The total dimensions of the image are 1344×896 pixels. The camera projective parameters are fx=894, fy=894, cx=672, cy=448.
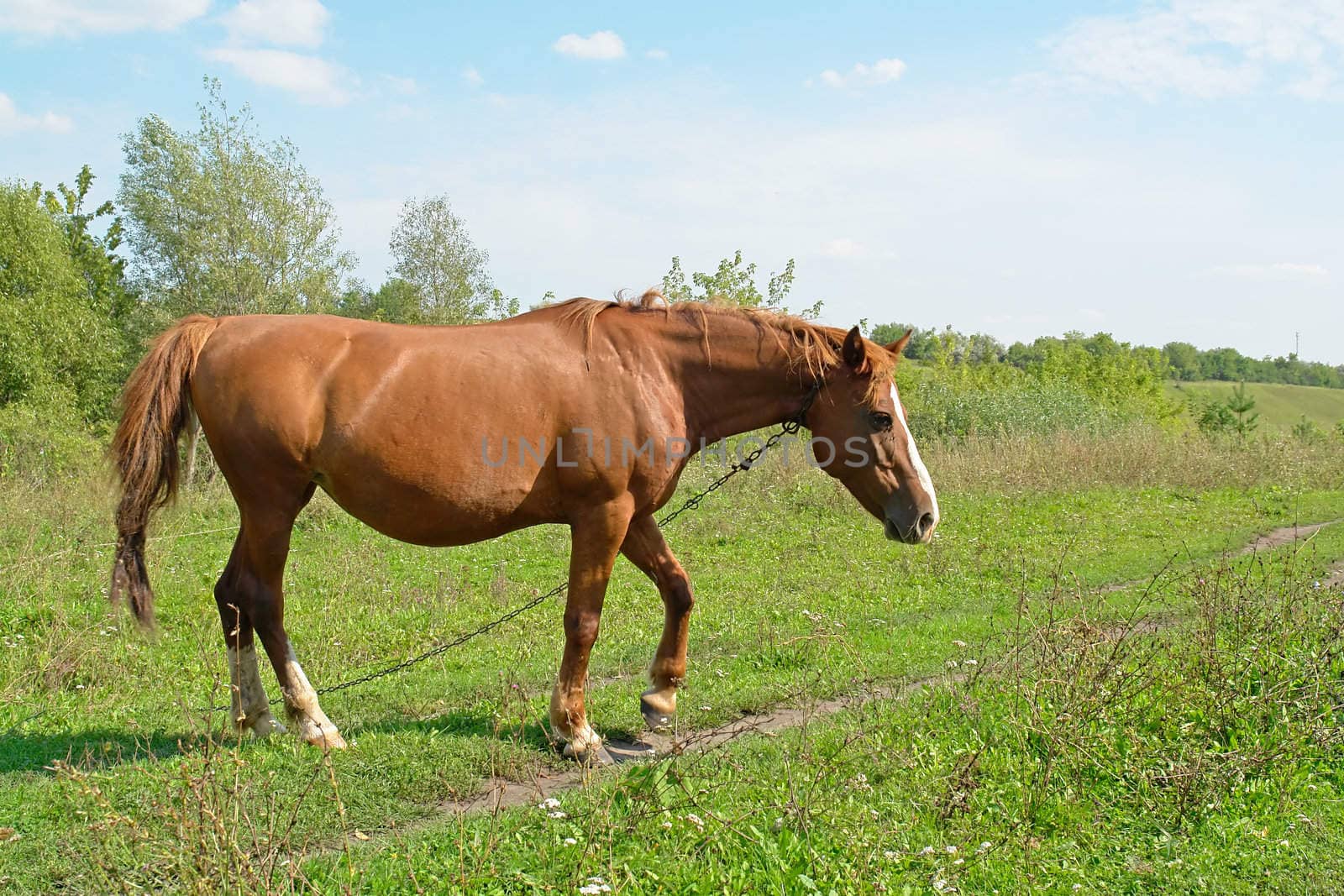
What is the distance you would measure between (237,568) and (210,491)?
8.99m

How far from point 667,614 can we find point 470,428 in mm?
1672

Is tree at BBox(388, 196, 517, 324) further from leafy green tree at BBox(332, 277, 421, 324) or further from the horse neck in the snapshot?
the horse neck

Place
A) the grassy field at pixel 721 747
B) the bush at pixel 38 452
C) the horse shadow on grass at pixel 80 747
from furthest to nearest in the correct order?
1. the bush at pixel 38 452
2. the horse shadow on grass at pixel 80 747
3. the grassy field at pixel 721 747

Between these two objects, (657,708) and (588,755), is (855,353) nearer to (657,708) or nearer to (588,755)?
(657,708)

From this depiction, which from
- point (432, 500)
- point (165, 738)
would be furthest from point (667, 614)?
point (165, 738)

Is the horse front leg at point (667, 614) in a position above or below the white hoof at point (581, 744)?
above

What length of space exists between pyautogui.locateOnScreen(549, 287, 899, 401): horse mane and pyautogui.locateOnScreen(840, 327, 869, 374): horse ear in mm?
39

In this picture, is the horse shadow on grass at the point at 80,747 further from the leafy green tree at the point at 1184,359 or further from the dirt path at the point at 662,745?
the leafy green tree at the point at 1184,359

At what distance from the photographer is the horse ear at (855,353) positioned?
5105mm

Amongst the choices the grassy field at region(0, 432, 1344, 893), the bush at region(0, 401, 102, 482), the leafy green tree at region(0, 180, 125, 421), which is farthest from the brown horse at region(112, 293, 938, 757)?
the leafy green tree at region(0, 180, 125, 421)

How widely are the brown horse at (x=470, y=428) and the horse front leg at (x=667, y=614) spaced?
74mm

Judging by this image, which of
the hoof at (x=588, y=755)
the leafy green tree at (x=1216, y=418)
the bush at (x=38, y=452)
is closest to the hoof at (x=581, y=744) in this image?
the hoof at (x=588, y=755)

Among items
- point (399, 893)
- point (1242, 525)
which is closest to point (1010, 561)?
point (1242, 525)

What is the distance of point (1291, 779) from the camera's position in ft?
13.5
